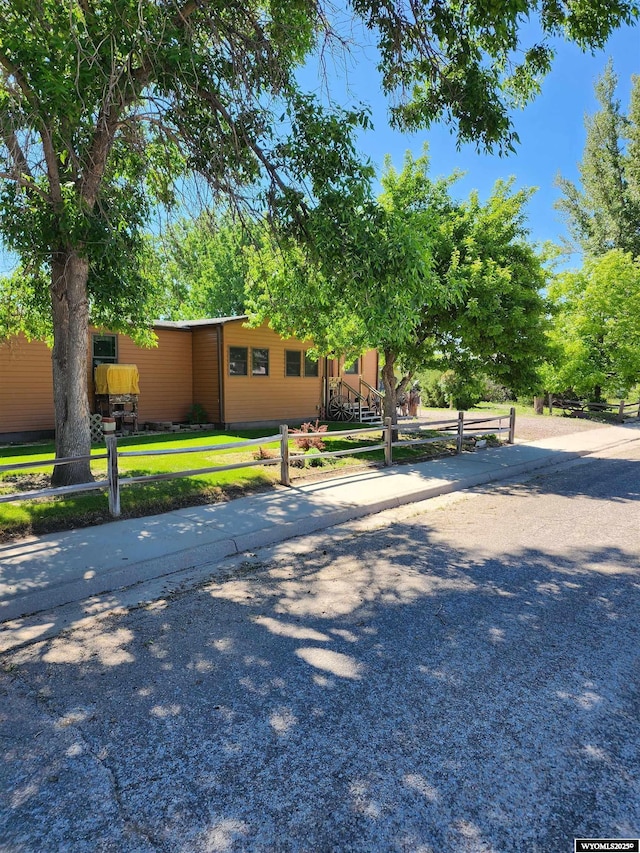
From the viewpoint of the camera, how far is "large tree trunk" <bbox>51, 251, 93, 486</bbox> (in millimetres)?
7414

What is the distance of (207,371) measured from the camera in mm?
17547

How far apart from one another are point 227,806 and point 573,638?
274 cm

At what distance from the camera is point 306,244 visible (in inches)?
284

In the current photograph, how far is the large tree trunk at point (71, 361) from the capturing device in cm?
741

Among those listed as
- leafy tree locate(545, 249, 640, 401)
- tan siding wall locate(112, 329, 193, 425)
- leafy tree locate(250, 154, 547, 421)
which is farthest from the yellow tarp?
leafy tree locate(545, 249, 640, 401)

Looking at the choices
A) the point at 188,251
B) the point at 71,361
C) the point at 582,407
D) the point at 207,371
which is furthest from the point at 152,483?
the point at 582,407

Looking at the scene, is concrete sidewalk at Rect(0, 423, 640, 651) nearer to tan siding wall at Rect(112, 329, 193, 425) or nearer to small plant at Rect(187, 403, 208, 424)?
small plant at Rect(187, 403, 208, 424)

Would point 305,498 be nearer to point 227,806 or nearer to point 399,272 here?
point 399,272

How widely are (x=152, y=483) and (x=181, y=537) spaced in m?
2.84

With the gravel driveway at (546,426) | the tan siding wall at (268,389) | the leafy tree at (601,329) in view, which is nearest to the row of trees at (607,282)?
the leafy tree at (601,329)

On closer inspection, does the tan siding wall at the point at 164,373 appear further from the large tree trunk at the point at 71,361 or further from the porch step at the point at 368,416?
the large tree trunk at the point at 71,361

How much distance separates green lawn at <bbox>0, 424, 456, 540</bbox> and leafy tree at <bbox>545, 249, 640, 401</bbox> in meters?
13.2

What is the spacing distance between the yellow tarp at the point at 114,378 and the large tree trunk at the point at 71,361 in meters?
7.22

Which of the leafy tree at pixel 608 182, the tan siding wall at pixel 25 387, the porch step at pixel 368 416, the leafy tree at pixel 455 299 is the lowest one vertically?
the porch step at pixel 368 416
